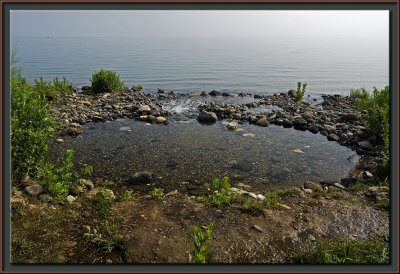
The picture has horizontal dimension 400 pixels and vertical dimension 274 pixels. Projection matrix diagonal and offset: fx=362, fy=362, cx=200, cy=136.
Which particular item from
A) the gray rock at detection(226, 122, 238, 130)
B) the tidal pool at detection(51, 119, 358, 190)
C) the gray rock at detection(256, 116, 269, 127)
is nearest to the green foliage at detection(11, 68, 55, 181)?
the tidal pool at detection(51, 119, 358, 190)

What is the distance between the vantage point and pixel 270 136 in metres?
16.6

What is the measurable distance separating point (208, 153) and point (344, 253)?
26.9 ft

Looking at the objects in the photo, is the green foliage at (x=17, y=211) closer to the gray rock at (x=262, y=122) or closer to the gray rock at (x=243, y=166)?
the gray rock at (x=243, y=166)

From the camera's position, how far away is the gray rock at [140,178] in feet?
35.6

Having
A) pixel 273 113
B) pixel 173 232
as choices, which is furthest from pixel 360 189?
pixel 273 113

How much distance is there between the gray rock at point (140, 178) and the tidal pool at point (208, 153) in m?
0.43

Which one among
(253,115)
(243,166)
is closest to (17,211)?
(243,166)

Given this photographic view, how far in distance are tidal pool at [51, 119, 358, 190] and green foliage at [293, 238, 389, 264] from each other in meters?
4.49

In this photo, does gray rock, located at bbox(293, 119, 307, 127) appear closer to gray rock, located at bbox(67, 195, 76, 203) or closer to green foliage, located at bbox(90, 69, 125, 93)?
green foliage, located at bbox(90, 69, 125, 93)

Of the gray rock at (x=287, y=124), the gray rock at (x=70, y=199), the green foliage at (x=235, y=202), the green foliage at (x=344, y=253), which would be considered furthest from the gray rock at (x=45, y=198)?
the gray rock at (x=287, y=124)

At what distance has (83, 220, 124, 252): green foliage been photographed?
241 inches

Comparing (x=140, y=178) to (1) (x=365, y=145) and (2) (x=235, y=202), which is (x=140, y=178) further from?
(1) (x=365, y=145)

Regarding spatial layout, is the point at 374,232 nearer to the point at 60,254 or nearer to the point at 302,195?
the point at 302,195

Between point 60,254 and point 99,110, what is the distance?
14642 mm
